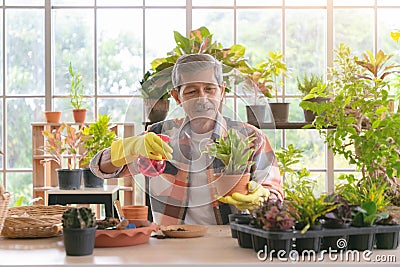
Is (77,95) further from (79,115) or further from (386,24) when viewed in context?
(386,24)

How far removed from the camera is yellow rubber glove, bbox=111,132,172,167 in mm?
1877

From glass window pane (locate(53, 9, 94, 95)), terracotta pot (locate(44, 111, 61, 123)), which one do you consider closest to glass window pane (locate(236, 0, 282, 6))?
glass window pane (locate(53, 9, 94, 95))

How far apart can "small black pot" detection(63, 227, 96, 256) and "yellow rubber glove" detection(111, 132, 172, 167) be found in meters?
0.33

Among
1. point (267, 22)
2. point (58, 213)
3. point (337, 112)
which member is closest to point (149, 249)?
point (58, 213)

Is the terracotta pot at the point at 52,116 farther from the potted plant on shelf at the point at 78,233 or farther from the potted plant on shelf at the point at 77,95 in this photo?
the potted plant on shelf at the point at 78,233

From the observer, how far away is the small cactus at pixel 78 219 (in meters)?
1.63

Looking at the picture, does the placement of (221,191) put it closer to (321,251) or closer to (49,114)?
(321,251)

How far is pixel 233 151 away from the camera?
79.4 inches

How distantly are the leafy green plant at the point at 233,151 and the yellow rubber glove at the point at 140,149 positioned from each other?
147mm

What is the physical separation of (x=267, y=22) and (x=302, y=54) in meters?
0.39

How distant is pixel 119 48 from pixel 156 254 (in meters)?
3.87

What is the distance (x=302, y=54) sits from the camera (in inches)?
211

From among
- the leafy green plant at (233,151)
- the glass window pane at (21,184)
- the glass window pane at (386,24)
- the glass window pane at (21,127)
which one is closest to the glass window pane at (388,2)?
the glass window pane at (386,24)

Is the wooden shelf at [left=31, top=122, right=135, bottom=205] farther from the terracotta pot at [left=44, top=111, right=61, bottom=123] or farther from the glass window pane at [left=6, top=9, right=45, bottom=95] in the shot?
the glass window pane at [left=6, top=9, right=45, bottom=95]
